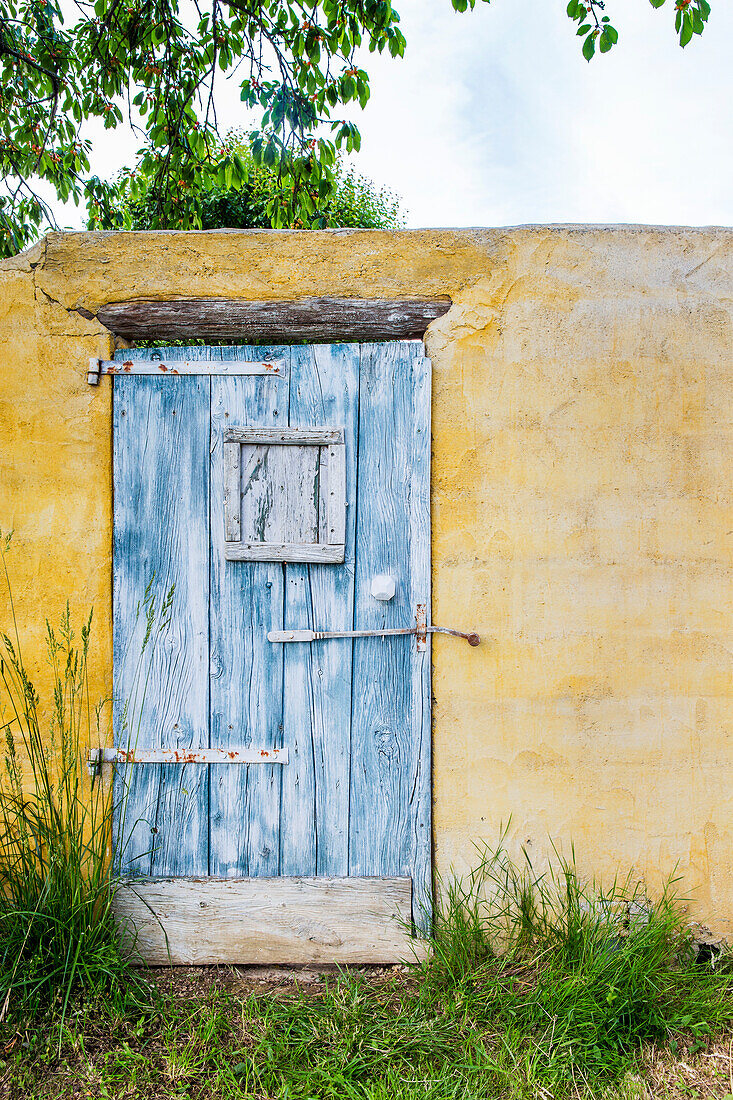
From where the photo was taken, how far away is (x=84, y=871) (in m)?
2.36

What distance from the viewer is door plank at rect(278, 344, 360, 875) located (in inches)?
94.9

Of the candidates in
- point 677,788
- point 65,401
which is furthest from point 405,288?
point 677,788

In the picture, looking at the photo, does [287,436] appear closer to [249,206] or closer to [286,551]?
[286,551]

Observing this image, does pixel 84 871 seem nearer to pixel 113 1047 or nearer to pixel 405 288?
pixel 113 1047

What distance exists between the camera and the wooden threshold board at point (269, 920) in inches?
93.4

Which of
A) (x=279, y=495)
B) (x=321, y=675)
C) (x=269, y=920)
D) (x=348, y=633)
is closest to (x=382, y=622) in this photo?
(x=348, y=633)

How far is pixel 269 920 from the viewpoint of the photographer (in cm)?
238

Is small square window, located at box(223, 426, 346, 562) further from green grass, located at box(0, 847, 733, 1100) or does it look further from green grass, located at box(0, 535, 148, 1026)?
green grass, located at box(0, 847, 733, 1100)

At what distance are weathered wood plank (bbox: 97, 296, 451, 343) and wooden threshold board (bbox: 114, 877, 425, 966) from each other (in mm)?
1967

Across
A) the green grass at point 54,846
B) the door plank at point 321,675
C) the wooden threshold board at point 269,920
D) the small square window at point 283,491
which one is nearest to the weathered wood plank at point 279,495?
the small square window at point 283,491

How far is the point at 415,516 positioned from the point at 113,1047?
189 centimetres

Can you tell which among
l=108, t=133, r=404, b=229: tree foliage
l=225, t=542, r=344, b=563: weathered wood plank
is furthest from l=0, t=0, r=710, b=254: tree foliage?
l=225, t=542, r=344, b=563: weathered wood plank

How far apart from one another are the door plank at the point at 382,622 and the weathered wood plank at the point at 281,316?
12 cm

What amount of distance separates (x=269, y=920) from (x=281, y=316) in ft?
7.03
